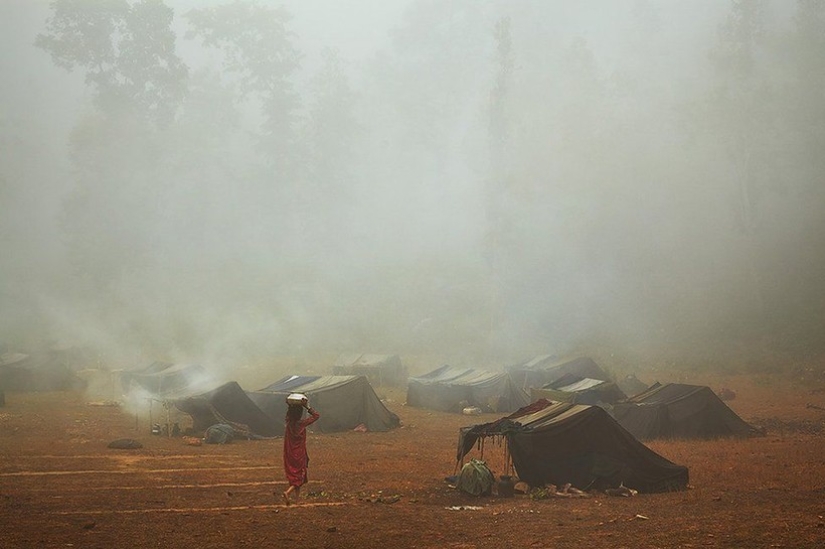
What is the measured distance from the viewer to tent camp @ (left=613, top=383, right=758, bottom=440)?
2316cm

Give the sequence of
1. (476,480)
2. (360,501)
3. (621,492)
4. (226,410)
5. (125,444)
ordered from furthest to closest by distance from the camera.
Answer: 1. (226,410)
2. (125,444)
3. (476,480)
4. (621,492)
5. (360,501)

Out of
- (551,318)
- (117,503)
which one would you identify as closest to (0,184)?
(551,318)

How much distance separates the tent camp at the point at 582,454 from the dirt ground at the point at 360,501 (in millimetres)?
667

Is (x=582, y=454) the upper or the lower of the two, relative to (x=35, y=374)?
lower

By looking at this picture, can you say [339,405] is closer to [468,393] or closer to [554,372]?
[468,393]

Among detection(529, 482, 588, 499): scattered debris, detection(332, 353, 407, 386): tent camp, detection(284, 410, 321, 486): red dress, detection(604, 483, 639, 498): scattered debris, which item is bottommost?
detection(604, 483, 639, 498): scattered debris

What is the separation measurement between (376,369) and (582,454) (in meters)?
26.8

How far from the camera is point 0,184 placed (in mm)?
68250

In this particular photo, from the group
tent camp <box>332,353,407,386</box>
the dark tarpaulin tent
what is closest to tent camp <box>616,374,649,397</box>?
tent camp <box>332,353,407,386</box>

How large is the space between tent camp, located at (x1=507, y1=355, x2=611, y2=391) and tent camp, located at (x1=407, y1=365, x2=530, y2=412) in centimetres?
329

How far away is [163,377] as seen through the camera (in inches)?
1379

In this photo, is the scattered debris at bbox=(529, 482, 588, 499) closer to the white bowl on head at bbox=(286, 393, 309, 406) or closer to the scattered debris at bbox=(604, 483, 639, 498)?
the scattered debris at bbox=(604, 483, 639, 498)

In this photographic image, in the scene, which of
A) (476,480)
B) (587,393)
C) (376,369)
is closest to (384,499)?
(476,480)

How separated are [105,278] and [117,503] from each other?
44.4 metres
